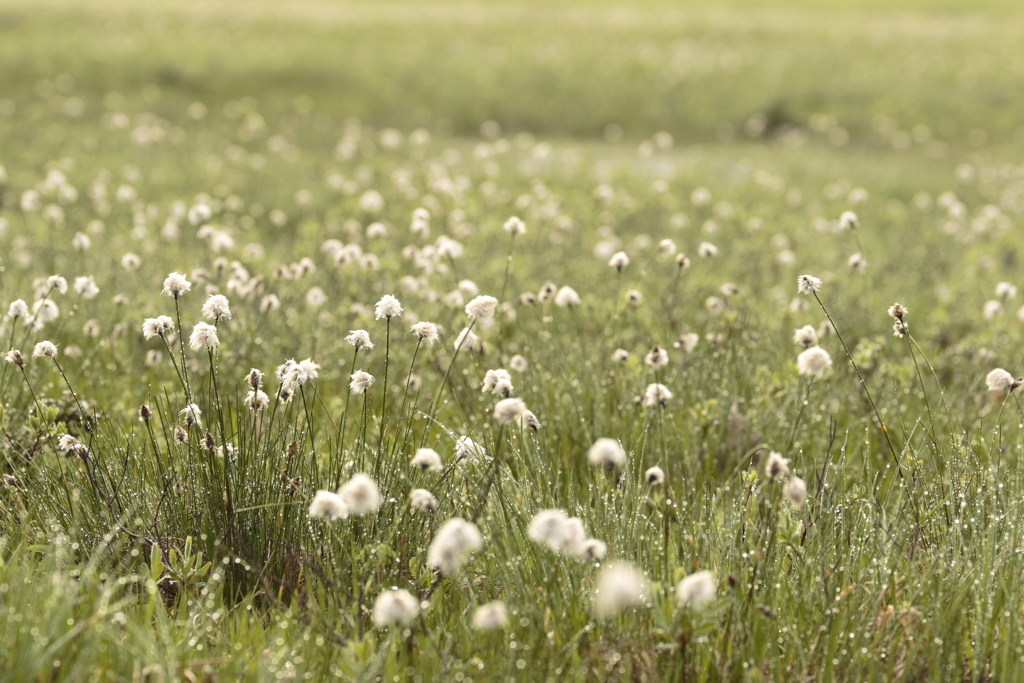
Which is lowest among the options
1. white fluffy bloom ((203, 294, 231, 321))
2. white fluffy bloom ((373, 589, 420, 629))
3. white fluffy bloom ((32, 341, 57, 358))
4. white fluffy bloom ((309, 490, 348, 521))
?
white fluffy bloom ((373, 589, 420, 629))

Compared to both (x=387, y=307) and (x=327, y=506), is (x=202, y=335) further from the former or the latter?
(x=327, y=506)

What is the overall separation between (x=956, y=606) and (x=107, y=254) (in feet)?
18.8

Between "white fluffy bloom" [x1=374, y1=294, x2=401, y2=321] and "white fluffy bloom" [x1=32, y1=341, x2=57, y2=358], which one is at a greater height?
"white fluffy bloom" [x1=374, y1=294, x2=401, y2=321]

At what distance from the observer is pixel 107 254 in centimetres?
609

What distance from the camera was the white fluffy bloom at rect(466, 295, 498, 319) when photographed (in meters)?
2.65

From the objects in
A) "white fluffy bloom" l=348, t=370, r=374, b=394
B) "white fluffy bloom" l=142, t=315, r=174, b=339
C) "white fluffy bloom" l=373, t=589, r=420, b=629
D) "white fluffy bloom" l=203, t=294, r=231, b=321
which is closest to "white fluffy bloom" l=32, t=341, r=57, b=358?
"white fluffy bloom" l=142, t=315, r=174, b=339

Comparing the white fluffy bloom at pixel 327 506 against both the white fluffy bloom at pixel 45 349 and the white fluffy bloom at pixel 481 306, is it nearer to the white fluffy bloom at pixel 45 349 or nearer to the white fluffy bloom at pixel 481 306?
the white fluffy bloom at pixel 481 306

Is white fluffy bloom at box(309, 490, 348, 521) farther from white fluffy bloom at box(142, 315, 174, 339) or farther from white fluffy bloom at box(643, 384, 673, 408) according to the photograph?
white fluffy bloom at box(643, 384, 673, 408)

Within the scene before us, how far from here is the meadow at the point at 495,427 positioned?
2125 millimetres

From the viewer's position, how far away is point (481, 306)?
8.76ft

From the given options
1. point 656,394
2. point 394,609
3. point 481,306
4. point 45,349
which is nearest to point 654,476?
point 656,394

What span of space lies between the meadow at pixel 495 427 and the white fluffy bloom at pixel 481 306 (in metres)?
0.13

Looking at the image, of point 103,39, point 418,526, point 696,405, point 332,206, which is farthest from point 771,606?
point 103,39

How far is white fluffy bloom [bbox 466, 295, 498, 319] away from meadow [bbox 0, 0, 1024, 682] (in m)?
0.13
